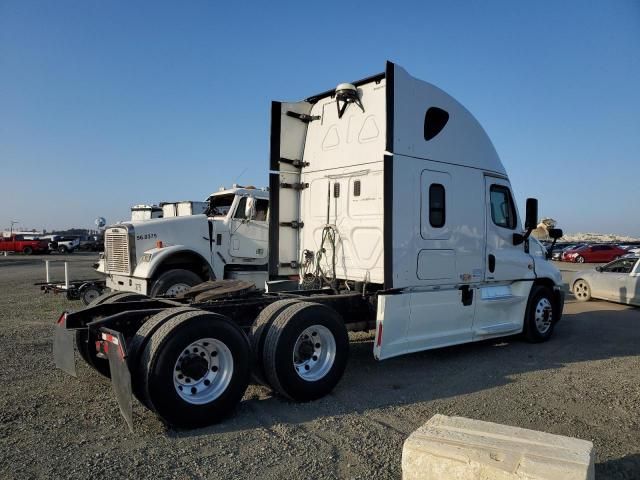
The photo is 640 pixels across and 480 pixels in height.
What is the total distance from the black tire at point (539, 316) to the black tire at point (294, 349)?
4.08m

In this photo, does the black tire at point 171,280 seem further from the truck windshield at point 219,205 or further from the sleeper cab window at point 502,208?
the sleeper cab window at point 502,208

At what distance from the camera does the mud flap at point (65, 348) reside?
16.0 ft

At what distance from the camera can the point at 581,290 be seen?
14.4 metres

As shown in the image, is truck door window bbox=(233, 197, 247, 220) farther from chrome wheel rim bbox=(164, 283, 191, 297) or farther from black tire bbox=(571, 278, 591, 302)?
black tire bbox=(571, 278, 591, 302)

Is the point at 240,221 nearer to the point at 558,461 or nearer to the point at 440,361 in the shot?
the point at 440,361

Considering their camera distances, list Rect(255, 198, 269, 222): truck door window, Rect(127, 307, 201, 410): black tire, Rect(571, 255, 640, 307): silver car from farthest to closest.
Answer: Rect(571, 255, 640, 307): silver car
Rect(255, 198, 269, 222): truck door window
Rect(127, 307, 201, 410): black tire

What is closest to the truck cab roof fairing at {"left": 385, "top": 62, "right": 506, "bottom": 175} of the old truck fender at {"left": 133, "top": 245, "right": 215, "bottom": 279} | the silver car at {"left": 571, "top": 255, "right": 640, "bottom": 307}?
the old truck fender at {"left": 133, "top": 245, "right": 215, "bottom": 279}

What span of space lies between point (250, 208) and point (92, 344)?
6.42 m

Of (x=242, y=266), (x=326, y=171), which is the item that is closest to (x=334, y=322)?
(x=326, y=171)

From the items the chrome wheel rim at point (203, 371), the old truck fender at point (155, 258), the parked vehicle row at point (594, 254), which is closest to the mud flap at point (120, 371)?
the chrome wheel rim at point (203, 371)

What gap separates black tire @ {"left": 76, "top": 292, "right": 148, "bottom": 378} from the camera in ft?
16.9

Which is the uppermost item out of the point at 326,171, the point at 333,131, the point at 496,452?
the point at 333,131

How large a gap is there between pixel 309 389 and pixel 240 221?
6621mm

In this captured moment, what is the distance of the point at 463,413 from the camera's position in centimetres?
488
